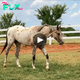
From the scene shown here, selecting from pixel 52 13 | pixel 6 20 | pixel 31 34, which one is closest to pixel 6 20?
pixel 6 20

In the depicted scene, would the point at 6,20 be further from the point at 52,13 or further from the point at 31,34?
the point at 31,34

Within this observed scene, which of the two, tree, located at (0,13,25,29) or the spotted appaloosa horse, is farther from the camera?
tree, located at (0,13,25,29)

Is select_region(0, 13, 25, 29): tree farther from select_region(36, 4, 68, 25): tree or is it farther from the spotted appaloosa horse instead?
the spotted appaloosa horse

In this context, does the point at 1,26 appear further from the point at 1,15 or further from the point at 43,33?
the point at 43,33

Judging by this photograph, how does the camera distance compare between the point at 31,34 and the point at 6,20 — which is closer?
the point at 31,34

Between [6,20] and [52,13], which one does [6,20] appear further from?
[52,13]

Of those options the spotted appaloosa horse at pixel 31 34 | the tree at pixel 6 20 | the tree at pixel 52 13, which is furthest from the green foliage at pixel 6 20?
the spotted appaloosa horse at pixel 31 34

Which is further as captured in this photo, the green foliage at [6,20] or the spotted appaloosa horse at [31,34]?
the green foliage at [6,20]

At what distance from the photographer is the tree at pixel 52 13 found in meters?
38.8

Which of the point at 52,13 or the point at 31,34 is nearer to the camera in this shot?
the point at 31,34

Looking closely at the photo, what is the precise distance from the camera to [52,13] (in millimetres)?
40219

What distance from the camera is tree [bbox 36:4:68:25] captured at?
38.8m

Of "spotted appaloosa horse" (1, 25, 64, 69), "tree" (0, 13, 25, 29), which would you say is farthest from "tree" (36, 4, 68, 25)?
"spotted appaloosa horse" (1, 25, 64, 69)

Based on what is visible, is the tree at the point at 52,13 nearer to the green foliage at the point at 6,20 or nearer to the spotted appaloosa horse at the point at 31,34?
the green foliage at the point at 6,20
